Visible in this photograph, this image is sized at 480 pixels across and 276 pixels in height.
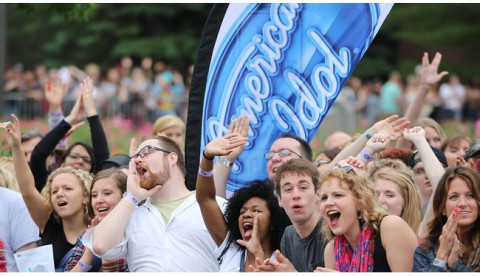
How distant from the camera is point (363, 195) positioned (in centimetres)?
635

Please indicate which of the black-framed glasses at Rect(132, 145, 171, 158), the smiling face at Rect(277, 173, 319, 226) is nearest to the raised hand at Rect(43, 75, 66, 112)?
the black-framed glasses at Rect(132, 145, 171, 158)

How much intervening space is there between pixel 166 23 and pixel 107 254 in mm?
30967

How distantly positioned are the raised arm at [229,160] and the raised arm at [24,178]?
50.8 inches

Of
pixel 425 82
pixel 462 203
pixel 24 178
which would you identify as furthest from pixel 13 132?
pixel 425 82

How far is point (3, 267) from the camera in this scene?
7.66 meters

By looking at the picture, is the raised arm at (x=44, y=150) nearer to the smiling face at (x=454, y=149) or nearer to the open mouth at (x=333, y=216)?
the smiling face at (x=454, y=149)

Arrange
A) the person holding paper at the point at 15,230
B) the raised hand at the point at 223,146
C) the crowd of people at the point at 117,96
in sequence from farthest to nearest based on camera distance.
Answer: the crowd of people at the point at 117,96
the person holding paper at the point at 15,230
the raised hand at the point at 223,146

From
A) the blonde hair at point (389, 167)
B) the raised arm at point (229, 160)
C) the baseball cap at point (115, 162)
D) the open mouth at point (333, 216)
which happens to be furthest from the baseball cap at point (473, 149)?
the baseball cap at point (115, 162)

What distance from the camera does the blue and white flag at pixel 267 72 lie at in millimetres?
8305

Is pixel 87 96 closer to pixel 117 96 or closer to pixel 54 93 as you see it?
pixel 54 93

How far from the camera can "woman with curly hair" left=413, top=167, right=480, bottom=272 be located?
19.9 feet

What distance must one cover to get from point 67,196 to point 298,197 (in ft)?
6.43

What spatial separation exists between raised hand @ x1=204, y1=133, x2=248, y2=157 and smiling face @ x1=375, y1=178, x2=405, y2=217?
3.17ft

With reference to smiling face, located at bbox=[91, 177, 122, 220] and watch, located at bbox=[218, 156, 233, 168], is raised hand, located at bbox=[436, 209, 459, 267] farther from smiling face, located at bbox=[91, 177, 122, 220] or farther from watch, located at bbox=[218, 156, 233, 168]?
smiling face, located at bbox=[91, 177, 122, 220]
